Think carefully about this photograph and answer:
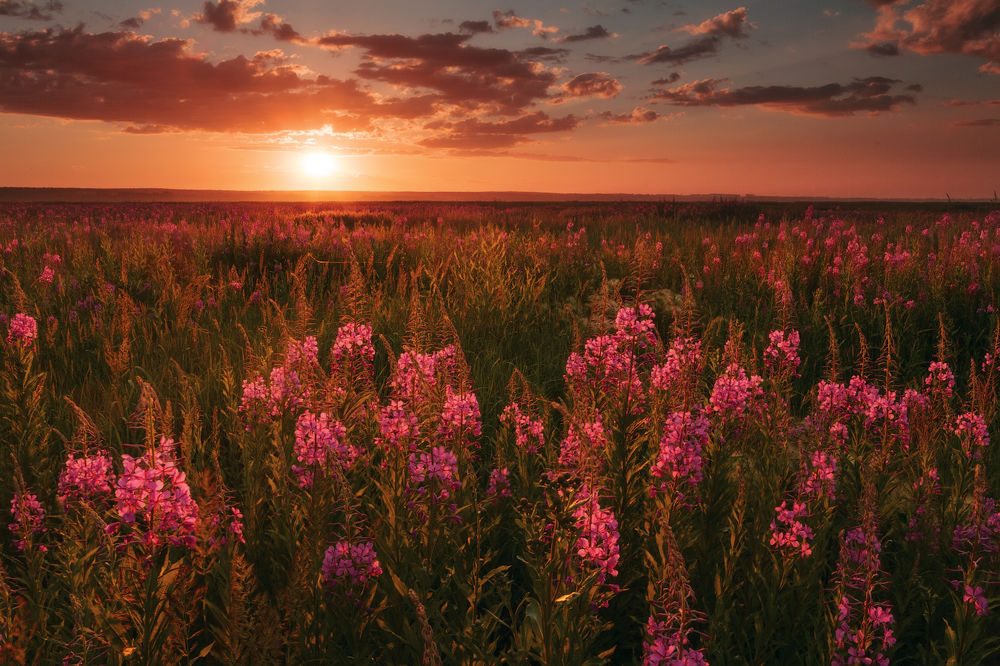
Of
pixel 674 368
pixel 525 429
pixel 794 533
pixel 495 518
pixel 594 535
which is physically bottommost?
pixel 495 518

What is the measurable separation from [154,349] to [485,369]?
10.2 ft

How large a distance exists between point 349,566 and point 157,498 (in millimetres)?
677

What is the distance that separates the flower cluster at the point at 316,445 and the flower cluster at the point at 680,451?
1.30 m

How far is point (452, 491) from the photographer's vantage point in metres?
2.41

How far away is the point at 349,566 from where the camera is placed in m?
2.10

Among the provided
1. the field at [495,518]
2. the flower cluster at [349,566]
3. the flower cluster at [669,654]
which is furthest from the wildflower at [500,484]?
the flower cluster at [669,654]

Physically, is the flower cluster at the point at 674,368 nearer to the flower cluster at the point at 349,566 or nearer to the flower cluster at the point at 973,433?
the flower cluster at the point at 973,433

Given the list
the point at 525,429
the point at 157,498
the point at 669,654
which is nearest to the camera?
the point at 669,654

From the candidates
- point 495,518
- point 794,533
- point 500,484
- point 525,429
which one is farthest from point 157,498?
point 794,533

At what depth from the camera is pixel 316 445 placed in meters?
2.28

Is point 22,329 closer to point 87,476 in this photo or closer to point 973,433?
point 87,476

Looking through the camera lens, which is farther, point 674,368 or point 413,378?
point 674,368

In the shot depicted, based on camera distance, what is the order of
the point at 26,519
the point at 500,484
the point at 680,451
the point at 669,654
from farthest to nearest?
the point at 500,484 < the point at 680,451 < the point at 26,519 < the point at 669,654

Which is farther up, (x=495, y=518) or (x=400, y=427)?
(x=400, y=427)
